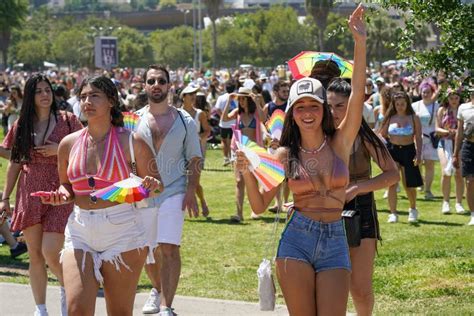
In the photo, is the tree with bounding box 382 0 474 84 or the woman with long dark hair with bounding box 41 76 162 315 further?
the tree with bounding box 382 0 474 84

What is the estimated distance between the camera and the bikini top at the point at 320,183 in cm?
548

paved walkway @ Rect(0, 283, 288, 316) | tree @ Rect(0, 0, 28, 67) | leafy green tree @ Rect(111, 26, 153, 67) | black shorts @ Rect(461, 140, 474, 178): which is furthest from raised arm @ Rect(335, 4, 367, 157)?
leafy green tree @ Rect(111, 26, 153, 67)

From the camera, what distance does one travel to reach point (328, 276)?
528 centimetres

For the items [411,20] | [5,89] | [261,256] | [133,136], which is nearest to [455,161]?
[261,256]

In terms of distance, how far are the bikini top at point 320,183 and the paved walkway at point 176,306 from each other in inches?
108

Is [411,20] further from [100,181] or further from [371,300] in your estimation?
[100,181]

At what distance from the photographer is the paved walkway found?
8.25 m

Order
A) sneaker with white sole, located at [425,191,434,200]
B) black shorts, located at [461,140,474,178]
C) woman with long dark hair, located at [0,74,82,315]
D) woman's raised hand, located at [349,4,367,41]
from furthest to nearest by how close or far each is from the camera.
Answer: sneaker with white sole, located at [425,191,434,200], black shorts, located at [461,140,474,178], woman with long dark hair, located at [0,74,82,315], woman's raised hand, located at [349,4,367,41]

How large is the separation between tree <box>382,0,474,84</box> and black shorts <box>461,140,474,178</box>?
4.88 metres

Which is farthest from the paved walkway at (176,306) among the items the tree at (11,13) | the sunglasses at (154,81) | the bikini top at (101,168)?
the tree at (11,13)

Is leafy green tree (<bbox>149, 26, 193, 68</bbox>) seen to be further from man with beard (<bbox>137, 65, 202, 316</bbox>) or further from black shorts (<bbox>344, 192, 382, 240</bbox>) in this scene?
black shorts (<bbox>344, 192, 382, 240</bbox>)

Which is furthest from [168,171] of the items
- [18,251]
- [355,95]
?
[18,251]

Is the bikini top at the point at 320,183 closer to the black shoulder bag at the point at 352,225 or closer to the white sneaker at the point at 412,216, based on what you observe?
the black shoulder bag at the point at 352,225

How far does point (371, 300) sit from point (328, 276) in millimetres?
1235
